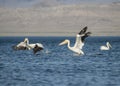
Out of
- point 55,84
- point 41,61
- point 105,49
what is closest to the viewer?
point 55,84

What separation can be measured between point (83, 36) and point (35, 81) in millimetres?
12276

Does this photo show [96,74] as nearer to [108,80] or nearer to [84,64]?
[108,80]

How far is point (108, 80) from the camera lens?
2488 centimetres

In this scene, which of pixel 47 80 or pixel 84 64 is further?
pixel 84 64

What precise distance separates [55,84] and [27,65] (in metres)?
9.82

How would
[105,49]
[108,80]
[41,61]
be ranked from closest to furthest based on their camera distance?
1. [108,80]
2. [41,61]
3. [105,49]

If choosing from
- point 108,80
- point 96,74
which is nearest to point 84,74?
point 96,74

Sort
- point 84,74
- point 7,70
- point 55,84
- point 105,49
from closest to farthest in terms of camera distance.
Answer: point 55,84 → point 84,74 → point 7,70 → point 105,49

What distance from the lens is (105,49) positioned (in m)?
52.9

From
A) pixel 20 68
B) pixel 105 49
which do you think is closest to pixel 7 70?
pixel 20 68

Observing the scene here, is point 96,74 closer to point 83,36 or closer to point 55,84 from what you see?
point 55,84

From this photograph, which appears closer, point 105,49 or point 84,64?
point 84,64

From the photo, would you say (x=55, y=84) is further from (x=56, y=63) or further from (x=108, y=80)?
(x=56, y=63)

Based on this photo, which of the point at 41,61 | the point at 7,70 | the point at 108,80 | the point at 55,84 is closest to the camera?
the point at 55,84
